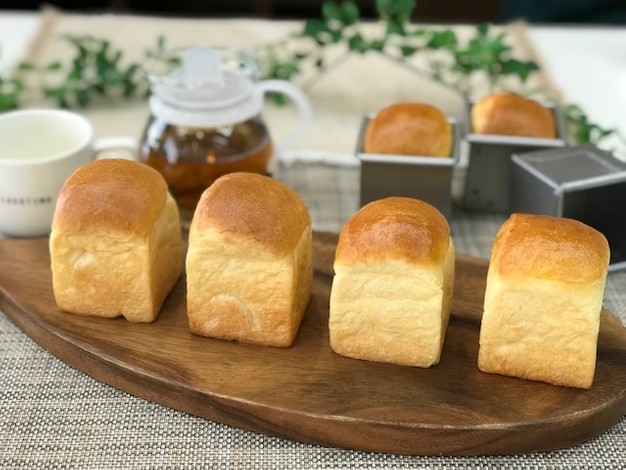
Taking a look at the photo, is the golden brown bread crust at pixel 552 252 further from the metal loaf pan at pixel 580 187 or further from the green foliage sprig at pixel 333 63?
the green foliage sprig at pixel 333 63

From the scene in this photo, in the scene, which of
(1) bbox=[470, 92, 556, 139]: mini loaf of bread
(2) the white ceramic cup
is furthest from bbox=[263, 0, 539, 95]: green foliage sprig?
(2) the white ceramic cup

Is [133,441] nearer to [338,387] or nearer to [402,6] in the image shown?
[338,387]

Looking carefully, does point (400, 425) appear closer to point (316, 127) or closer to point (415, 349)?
point (415, 349)

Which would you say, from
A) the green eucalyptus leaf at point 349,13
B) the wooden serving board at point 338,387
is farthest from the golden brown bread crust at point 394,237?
the green eucalyptus leaf at point 349,13

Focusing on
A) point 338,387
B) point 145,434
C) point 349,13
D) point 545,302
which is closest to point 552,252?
point 545,302

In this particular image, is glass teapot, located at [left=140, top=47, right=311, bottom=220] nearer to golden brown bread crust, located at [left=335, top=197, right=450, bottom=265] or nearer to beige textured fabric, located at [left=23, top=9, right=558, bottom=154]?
beige textured fabric, located at [left=23, top=9, right=558, bottom=154]
